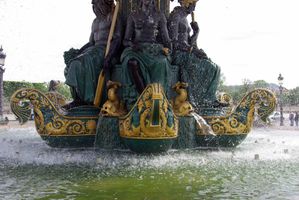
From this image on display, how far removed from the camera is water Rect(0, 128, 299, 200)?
5.07 metres

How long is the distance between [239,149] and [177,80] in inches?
78.3

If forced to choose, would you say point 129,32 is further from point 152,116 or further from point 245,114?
point 245,114

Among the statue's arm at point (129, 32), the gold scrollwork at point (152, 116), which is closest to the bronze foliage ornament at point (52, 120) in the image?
the gold scrollwork at point (152, 116)

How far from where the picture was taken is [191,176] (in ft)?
20.3

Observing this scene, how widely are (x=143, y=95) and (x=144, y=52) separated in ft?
3.87

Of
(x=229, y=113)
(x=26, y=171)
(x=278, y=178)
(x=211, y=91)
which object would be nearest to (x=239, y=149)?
(x=229, y=113)

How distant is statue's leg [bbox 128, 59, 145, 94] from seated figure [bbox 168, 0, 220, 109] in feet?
3.93

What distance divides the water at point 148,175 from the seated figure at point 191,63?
1.48 meters

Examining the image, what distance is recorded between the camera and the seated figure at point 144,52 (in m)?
8.75

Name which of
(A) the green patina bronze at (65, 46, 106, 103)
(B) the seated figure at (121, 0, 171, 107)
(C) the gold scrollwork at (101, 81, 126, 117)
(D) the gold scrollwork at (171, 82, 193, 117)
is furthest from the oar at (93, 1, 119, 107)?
(D) the gold scrollwork at (171, 82, 193, 117)

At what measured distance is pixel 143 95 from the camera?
7.95 meters

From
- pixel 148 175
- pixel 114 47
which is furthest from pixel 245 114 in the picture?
pixel 148 175

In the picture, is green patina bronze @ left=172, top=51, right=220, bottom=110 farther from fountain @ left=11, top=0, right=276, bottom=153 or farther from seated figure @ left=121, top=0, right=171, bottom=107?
seated figure @ left=121, top=0, right=171, bottom=107

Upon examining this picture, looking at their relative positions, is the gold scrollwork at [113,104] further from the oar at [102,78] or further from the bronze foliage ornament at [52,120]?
the bronze foliage ornament at [52,120]
